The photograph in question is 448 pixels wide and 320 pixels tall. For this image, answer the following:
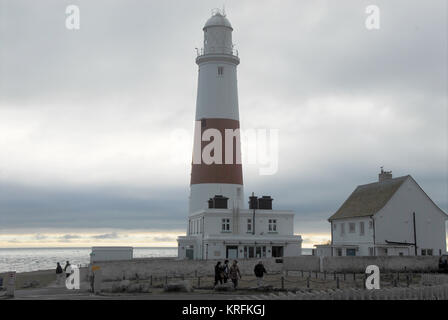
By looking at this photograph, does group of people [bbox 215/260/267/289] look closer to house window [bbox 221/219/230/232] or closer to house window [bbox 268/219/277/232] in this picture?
house window [bbox 221/219/230/232]

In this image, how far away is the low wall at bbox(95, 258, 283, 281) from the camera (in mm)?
39031

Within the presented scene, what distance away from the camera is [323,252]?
57531mm

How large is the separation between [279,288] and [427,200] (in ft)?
93.0

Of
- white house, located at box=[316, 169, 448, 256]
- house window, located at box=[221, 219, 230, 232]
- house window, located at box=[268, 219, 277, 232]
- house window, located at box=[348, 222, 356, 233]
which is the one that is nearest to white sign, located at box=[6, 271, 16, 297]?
house window, located at box=[221, 219, 230, 232]

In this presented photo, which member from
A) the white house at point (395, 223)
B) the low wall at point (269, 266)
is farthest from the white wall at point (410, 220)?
the low wall at point (269, 266)

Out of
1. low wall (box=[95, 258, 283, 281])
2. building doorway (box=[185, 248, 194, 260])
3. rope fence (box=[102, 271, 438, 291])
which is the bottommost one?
rope fence (box=[102, 271, 438, 291])

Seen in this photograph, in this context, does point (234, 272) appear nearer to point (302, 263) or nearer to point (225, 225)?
point (302, 263)

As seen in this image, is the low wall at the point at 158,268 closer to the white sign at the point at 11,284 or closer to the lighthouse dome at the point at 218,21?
the white sign at the point at 11,284

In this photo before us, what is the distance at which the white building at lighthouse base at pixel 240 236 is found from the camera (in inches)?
2076

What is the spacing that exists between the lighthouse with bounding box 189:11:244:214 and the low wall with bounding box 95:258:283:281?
13.6 metres

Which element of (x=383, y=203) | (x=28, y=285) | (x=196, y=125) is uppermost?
(x=196, y=125)

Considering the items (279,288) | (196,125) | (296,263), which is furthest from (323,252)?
(279,288)

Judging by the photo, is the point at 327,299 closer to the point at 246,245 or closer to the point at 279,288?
the point at 279,288
